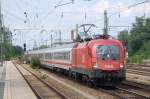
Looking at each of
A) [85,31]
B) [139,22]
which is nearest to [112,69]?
[85,31]

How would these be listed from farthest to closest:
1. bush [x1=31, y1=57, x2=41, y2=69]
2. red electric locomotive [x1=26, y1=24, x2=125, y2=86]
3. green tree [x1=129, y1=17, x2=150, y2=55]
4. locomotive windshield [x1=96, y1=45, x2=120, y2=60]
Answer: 1. green tree [x1=129, y1=17, x2=150, y2=55]
2. bush [x1=31, y1=57, x2=41, y2=69]
3. locomotive windshield [x1=96, y1=45, x2=120, y2=60]
4. red electric locomotive [x1=26, y1=24, x2=125, y2=86]

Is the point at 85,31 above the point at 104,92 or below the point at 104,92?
above

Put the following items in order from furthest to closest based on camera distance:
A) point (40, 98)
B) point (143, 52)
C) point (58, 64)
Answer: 1. point (143, 52)
2. point (58, 64)
3. point (40, 98)

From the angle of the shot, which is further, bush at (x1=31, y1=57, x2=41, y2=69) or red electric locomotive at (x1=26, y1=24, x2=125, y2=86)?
bush at (x1=31, y1=57, x2=41, y2=69)

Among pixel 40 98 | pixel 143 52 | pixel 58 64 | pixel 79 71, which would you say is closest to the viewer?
pixel 40 98

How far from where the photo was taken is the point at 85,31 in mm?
33625

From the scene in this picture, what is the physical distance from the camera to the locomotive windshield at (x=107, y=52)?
26280 millimetres

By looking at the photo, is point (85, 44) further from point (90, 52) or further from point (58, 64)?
point (58, 64)

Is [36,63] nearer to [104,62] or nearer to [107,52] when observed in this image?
[107,52]

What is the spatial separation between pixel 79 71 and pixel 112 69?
16.0 ft

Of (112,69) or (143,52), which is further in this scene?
(143,52)

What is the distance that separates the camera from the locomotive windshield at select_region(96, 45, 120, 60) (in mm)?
26280

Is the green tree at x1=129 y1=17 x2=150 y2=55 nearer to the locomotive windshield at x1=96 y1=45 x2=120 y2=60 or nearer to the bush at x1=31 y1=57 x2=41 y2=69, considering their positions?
the bush at x1=31 y1=57 x2=41 y2=69

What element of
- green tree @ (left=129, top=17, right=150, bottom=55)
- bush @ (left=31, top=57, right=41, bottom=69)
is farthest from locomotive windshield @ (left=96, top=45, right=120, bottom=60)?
green tree @ (left=129, top=17, right=150, bottom=55)
